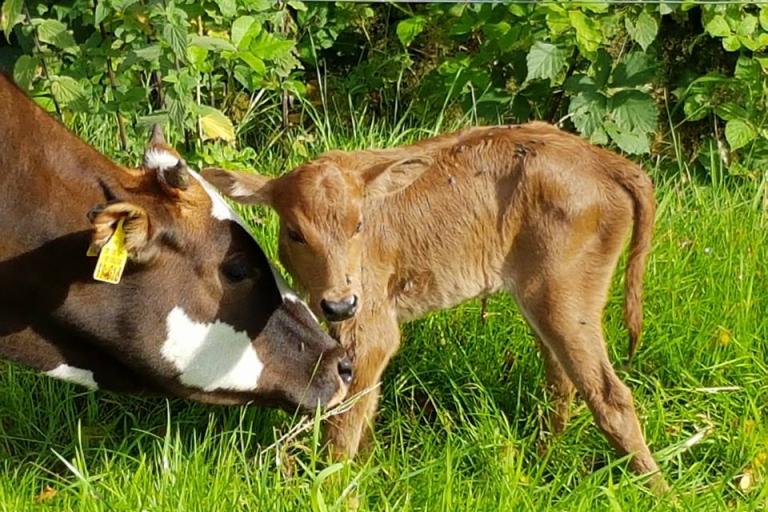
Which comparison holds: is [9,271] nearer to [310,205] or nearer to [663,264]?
[310,205]

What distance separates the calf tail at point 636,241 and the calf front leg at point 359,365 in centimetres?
91

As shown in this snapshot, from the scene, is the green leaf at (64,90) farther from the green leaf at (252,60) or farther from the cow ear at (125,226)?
the cow ear at (125,226)

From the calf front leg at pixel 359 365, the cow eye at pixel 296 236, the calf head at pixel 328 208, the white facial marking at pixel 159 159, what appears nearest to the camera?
the white facial marking at pixel 159 159

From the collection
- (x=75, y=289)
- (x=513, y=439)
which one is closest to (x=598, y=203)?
(x=513, y=439)

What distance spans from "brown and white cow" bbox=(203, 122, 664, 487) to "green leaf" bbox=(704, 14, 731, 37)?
192cm

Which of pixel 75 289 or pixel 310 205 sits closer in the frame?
pixel 75 289

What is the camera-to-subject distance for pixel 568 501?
4.61 metres

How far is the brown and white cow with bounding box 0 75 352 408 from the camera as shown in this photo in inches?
170

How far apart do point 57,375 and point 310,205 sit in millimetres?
1089

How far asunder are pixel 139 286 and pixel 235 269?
34 centimetres

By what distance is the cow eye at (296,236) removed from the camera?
495cm

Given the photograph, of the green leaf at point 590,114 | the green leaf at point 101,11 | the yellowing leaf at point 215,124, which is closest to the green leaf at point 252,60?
the yellowing leaf at point 215,124

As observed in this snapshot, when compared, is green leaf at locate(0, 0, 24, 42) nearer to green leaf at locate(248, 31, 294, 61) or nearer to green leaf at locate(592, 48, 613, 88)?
green leaf at locate(248, 31, 294, 61)

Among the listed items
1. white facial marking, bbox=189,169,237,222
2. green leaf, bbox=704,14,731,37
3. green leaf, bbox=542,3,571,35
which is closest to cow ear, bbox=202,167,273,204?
white facial marking, bbox=189,169,237,222
